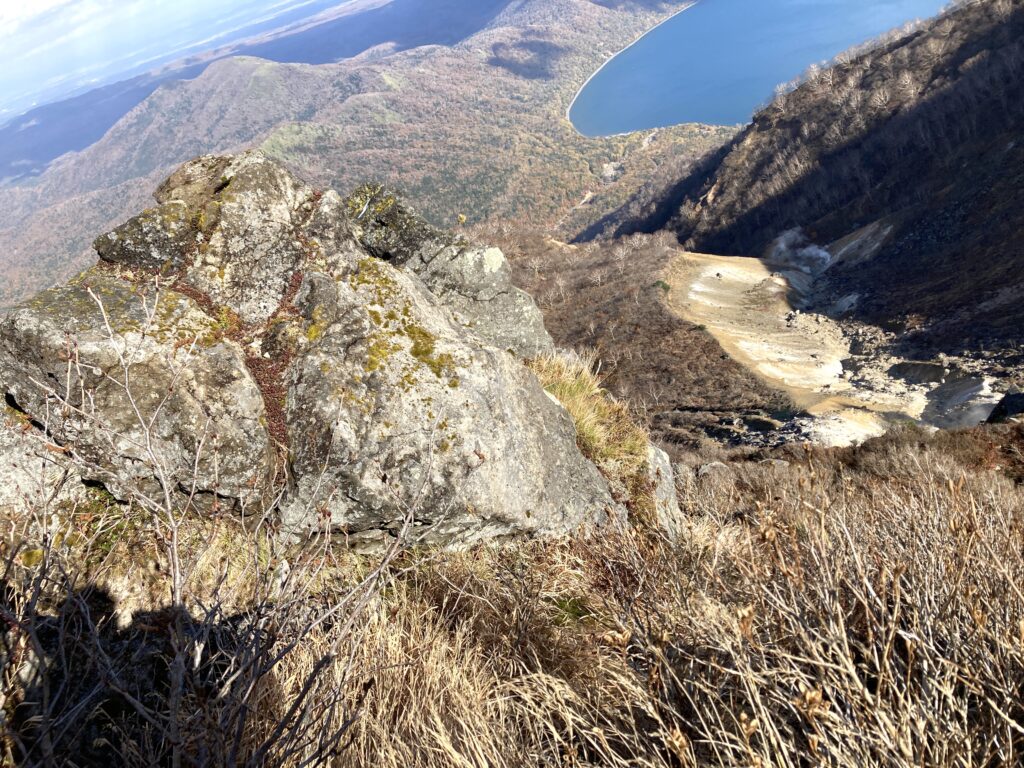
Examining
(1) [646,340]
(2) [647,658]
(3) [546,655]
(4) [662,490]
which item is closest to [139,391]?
(3) [546,655]

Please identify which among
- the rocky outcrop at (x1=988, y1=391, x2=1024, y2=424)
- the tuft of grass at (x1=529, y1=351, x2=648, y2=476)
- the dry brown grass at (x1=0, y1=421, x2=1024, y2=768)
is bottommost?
Result: the rocky outcrop at (x1=988, y1=391, x2=1024, y2=424)

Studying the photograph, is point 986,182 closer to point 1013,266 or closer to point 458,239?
point 1013,266

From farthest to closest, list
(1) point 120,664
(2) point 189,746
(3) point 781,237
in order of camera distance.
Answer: (3) point 781,237, (1) point 120,664, (2) point 189,746

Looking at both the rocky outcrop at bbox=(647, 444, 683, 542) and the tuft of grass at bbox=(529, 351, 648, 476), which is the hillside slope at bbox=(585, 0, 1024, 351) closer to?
the rocky outcrop at bbox=(647, 444, 683, 542)

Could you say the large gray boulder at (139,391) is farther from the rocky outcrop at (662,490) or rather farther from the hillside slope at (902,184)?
the hillside slope at (902,184)

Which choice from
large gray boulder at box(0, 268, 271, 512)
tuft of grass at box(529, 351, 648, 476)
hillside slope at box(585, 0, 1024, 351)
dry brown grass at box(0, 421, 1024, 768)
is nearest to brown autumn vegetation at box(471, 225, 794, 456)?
tuft of grass at box(529, 351, 648, 476)

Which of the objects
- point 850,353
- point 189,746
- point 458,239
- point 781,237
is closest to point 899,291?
point 850,353
